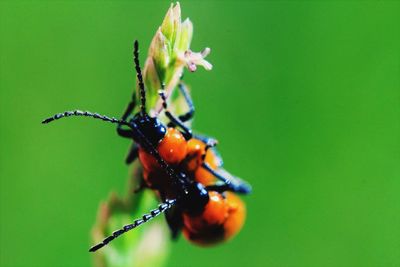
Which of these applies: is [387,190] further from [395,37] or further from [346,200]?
[395,37]

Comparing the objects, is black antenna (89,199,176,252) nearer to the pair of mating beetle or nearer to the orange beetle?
the pair of mating beetle

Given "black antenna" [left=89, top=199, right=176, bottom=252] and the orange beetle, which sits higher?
the orange beetle

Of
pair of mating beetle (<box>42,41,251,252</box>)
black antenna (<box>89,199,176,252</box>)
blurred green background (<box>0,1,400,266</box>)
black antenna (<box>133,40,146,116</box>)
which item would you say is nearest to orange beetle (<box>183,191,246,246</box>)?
pair of mating beetle (<box>42,41,251,252</box>)

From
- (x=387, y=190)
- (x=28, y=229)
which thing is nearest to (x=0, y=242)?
(x=28, y=229)

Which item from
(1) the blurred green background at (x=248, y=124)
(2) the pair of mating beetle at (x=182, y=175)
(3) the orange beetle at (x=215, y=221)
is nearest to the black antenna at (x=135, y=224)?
(2) the pair of mating beetle at (x=182, y=175)

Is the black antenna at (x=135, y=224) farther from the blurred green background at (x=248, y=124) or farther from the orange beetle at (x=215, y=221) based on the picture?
the blurred green background at (x=248, y=124)
